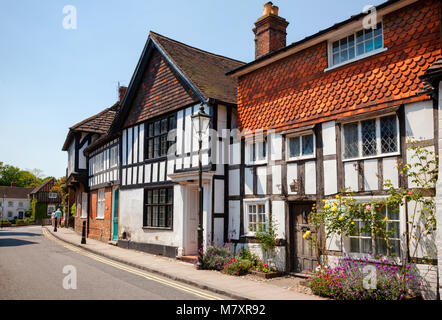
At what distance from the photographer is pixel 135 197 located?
1730 cm

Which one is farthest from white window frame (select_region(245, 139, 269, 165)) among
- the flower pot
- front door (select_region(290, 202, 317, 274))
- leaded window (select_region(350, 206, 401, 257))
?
leaded window (select_region(350, 206, 401, 257))

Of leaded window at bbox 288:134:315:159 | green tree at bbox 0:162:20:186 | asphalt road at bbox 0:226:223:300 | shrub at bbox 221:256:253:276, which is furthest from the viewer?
green tree at bbox 0:162:20:186

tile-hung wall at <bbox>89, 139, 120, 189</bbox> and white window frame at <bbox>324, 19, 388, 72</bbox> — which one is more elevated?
white window frame at <bbox>324, 19, 388, 72</bbox>

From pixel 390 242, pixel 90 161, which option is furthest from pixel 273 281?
pixel 90 161

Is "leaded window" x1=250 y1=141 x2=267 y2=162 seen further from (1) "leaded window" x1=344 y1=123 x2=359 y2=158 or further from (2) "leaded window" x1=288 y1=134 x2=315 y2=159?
(1) "leaded window" x1=344 y1=123 x2=359 y2=158

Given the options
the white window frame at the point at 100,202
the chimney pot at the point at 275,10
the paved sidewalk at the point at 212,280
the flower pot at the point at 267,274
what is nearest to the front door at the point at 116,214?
the white window frame at the point at 100,202

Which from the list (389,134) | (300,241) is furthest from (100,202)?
(389,134)

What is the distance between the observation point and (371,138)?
30.0ft

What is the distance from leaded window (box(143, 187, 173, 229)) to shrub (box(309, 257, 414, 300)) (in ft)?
25.0

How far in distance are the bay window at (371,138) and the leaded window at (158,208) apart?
25.4ft

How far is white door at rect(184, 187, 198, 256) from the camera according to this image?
14.0 m

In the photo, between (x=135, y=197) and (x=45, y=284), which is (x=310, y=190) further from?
(x=135, y=197)

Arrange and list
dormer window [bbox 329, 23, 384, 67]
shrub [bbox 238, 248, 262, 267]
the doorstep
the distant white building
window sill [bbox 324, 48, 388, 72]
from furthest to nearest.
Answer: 1. the distant white building
2. the doorstep
3. shrub [bbox 238, 248, 262, 267]
4. dormer window [bbox 329, 23, 384, 67]
5. window sill [bbox 324, 48, 388, 72]

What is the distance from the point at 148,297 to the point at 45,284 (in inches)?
110
